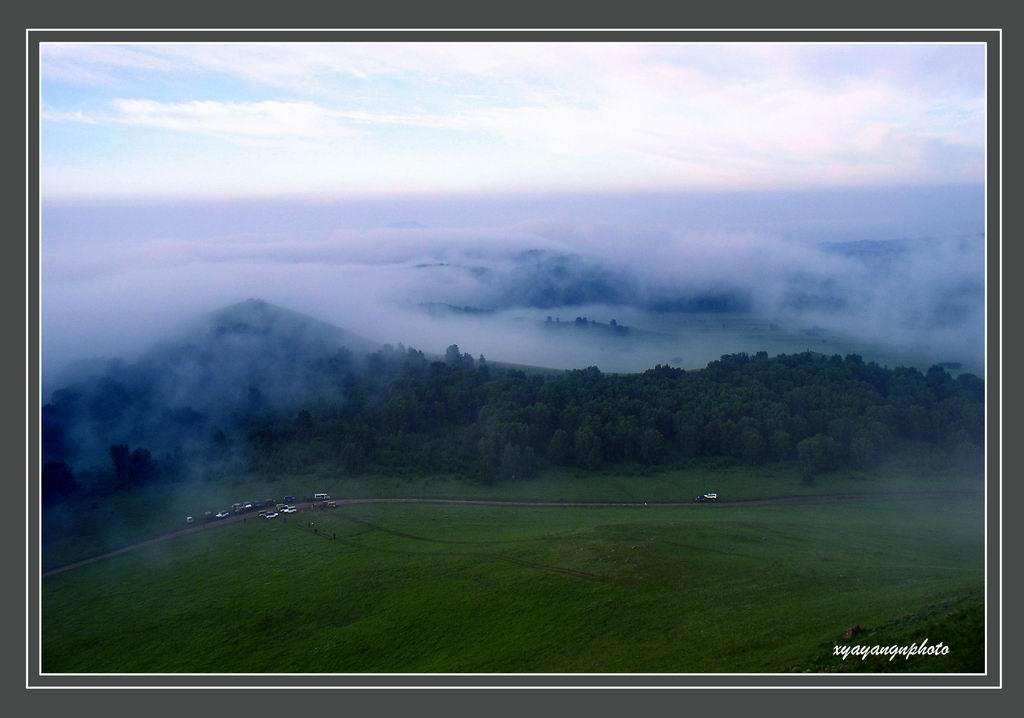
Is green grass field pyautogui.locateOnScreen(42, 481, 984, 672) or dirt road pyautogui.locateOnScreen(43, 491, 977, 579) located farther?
dirt road pyautogui.locateOnScreen(43, 491, 977, 579)

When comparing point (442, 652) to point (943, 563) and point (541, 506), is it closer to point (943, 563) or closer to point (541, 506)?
point (541, 506)

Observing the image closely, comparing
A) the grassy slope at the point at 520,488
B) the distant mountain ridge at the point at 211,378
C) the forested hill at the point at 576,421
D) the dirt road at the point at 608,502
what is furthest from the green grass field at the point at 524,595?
the distant mountain ridge at the point at 211,378

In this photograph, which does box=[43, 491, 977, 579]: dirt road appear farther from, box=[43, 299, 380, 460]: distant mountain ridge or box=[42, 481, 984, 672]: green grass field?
box=[43, 299, 380, 460]: distant mountain ridge

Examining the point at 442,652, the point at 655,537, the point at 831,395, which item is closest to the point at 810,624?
the point at 655,537

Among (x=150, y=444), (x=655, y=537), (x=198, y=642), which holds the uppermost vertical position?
(x=150, y=444)

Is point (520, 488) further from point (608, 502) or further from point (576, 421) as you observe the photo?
point (576, 421)

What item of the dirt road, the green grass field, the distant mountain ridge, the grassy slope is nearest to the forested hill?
the distant mountain ridge

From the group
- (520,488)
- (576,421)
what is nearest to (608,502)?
(520,488)
